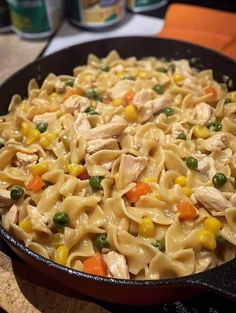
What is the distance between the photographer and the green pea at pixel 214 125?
1.95 meters

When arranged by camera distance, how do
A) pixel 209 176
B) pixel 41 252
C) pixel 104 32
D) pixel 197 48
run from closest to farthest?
pixel 41 252 < pixel 209 176 < pixel 197 48 < pixel 104 32

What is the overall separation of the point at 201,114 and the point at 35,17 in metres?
1.41

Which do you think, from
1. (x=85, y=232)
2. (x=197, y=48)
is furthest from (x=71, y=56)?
(x=85, y=232)

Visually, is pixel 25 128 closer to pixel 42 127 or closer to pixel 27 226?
pixel 42 127

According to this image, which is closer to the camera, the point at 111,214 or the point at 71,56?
the point at 111,214

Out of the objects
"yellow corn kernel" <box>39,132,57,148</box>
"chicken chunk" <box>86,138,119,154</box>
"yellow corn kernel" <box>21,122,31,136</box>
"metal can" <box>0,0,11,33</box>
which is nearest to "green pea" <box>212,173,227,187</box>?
"chicken chunk" <box>86,138,119,154</box>

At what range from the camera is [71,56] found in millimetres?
2379

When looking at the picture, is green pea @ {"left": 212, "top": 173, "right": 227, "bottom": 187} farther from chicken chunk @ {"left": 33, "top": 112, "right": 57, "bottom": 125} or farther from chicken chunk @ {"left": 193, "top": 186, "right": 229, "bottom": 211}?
chicken chunk @ {"left": 33, "top": 112, "right": 57, "bottom": 125}

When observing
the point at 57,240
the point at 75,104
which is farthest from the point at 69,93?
the point at 57,240

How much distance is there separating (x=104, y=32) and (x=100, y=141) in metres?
1.51

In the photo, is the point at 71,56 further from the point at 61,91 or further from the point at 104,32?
the point at 104,32

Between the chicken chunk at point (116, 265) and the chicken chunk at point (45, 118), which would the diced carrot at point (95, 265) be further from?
the chicken chunk at point (45, 118)

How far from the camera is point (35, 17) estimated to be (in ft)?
9.29

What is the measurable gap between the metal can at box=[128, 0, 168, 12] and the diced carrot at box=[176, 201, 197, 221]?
2011mm
